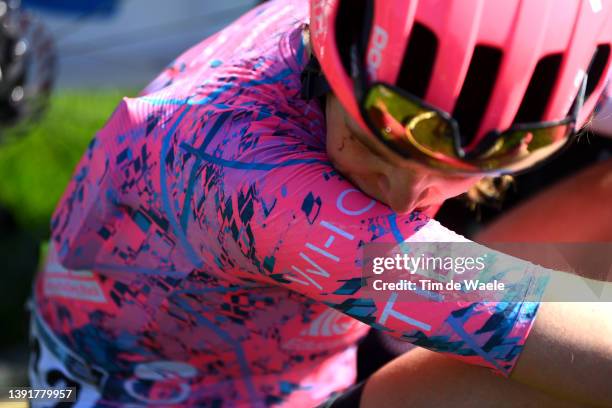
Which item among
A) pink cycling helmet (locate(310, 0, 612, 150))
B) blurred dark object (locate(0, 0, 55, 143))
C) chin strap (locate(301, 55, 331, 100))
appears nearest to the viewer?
pink cycling helmet (locate(310, 0, 612, 150))

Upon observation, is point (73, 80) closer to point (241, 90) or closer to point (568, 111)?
point (241, 90)

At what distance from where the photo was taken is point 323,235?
1.27 meters

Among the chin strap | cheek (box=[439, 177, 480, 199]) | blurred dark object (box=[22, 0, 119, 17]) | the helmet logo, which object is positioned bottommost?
blurred dark object (box=[22, 0, 119, 17])

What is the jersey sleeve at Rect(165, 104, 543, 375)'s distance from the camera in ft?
4.18

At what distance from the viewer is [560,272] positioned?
136 centimetres

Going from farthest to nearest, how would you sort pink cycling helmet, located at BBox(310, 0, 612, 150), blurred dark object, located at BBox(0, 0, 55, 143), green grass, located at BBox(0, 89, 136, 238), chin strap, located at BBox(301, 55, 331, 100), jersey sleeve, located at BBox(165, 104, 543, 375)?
green grass, located at BBox(0, 89, 136, 238)
blurred dark object, located at BBox(0, 0, 55, 143)
chin strap, located at BBox(301, 55, 331, 100)
jersey sleeve, located at BBox(165, 104, 543, 375)
pink cycling helmet, located at BBox(310, 0, 612, 150)

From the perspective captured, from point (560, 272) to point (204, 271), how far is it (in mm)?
584

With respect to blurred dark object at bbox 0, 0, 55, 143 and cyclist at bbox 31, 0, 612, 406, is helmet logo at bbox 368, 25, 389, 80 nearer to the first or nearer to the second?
cyclist at bbox 31, 0, 612, 406

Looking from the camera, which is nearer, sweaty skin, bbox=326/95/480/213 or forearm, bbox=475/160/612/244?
sweaty skin, bbox=326/95/480/213

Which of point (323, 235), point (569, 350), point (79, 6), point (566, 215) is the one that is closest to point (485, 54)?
point (323, 235)

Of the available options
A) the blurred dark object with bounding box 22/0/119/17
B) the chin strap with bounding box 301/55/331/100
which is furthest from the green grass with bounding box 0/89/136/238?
the chin strap with bounding box 301/55/331/100

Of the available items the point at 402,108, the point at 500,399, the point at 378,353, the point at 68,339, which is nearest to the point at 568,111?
the point at 402,108

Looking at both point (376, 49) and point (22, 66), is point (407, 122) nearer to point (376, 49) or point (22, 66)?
point (376, 49)

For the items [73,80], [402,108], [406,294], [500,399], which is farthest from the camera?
[73,80]
